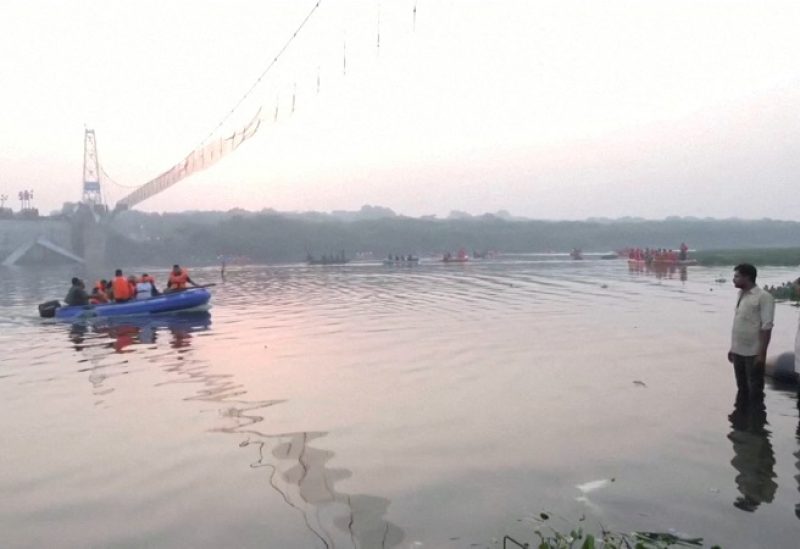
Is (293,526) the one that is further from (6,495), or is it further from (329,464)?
(6,495)

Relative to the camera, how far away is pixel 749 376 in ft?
28.9

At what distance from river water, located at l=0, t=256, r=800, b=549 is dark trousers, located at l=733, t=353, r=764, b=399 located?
423mm

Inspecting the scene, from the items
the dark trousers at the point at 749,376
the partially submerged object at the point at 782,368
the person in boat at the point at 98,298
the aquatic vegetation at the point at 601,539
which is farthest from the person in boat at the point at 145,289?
the aquatic vegetation at the point at 601,539

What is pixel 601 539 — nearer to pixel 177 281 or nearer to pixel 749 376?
pixel 749 376

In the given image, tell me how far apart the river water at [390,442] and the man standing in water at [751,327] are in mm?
695

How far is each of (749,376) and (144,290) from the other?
2293 centimetres

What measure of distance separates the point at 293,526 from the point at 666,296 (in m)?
26.4

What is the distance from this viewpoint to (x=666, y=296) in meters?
28.8

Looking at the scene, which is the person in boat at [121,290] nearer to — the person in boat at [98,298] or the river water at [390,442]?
the person in boat at [98,298]

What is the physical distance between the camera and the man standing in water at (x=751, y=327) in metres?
8.21

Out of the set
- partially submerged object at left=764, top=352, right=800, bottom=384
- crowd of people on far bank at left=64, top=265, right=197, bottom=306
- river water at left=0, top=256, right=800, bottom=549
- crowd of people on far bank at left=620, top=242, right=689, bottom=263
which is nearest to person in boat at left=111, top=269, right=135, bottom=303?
crowd of people on far bank at left=64, top=265, right=197, bottom=306

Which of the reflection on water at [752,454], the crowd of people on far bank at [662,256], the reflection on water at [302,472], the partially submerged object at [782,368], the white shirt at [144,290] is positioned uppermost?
the crowd of people on far bank at [662,256]

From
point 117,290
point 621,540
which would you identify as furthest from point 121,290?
point 621,540

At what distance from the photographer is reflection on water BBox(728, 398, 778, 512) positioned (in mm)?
6344
